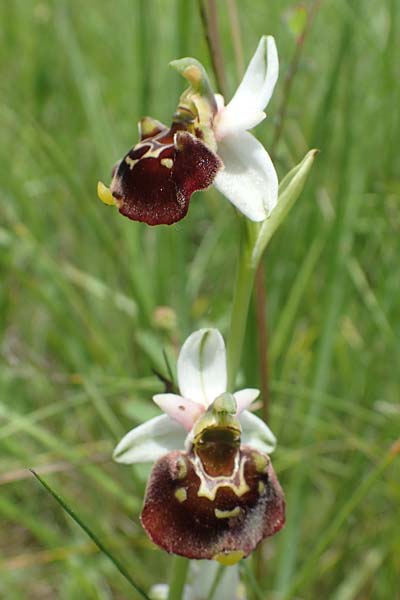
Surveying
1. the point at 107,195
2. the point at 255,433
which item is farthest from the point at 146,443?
the point at 107,195

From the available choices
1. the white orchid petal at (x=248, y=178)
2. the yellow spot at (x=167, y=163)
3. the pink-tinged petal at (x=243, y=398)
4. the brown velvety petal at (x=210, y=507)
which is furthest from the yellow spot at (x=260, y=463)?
the yellow spot at (x=167, y=163)

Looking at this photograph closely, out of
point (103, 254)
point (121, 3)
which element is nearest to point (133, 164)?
point (103, 254)

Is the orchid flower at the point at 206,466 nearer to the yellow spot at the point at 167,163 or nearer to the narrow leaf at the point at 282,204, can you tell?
the narrow leaf at the point at 282,204

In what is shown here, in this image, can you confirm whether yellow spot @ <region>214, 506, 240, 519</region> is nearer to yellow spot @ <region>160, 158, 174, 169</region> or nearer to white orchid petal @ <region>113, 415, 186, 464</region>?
white orchid petal @ <region>113, 415, 186, 464</region>

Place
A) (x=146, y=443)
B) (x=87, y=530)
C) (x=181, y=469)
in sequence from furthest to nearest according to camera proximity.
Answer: (x=146, y=443) < (x=181, y=469) < (x=87, y=530)

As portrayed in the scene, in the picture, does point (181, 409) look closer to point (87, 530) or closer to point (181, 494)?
point (181, 494)

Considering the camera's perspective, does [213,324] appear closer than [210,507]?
No

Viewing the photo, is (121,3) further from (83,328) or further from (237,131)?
(237,131)
